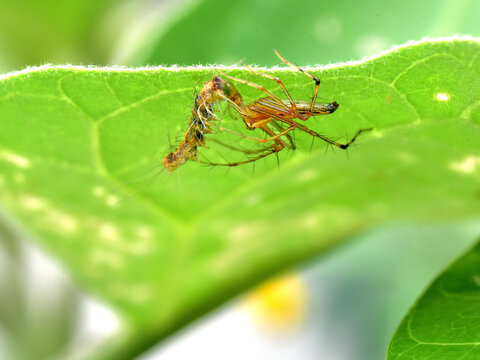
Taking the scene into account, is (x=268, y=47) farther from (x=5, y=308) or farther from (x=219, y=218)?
(x=5, y=308)

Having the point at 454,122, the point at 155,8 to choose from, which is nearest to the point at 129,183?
the point at 454,122

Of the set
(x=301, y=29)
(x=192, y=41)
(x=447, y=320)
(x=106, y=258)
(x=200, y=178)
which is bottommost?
(x=447, y=320)

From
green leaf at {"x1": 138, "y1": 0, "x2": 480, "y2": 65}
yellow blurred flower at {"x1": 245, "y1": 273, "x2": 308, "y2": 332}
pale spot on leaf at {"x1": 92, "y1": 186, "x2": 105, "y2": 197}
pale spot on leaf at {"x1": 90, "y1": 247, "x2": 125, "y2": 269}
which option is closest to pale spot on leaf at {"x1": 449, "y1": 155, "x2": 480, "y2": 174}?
green leaf at {"x1": 138, "y1": 0, "x2": 480, "y2": 65}

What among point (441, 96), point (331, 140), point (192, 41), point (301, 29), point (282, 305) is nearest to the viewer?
point (441, 96)

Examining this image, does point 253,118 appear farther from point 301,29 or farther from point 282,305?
point 282,305

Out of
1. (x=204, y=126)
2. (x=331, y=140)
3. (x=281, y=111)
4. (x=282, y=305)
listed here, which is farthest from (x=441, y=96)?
(x=282, y=305)

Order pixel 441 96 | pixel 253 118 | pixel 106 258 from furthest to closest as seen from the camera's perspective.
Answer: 1. pixel 106 258
2. pixel 253 118
3. pixel 441 96

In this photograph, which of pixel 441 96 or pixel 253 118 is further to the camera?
pixel 253 118
